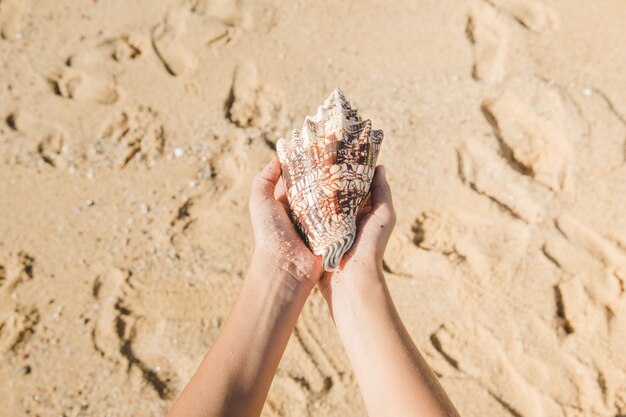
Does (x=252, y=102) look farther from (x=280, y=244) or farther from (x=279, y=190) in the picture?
(x=280, y=244)

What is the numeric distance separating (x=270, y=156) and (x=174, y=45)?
47.4 inches

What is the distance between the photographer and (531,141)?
3184 mm

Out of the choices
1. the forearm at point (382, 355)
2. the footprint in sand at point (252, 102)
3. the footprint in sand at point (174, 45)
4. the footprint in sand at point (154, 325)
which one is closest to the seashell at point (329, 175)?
the forearm at point (382, 355)

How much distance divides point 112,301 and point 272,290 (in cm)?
116

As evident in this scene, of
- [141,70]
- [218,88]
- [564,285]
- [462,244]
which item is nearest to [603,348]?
[564,285]

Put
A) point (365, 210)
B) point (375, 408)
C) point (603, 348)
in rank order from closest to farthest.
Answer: point (375, 408), point (365, 210), point (603, 348)

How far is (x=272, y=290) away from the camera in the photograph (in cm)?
206

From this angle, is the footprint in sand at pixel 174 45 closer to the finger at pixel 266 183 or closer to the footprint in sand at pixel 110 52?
the footprint in sand at pixel 110 52

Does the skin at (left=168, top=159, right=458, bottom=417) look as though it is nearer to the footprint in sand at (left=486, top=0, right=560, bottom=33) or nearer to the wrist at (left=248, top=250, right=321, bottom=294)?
the wrist at (left=248, top=250, right=321, bottom=294)

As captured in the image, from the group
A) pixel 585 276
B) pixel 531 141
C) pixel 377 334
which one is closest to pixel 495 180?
pixel 531 141

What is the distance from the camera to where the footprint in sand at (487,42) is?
3449 mm

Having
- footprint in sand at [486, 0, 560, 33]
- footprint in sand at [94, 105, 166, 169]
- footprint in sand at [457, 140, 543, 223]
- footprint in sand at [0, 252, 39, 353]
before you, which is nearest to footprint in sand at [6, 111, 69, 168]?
footprint in sand at [94, 105, 166, 169]

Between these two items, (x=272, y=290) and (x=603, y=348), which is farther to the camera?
(x=603, y=348)

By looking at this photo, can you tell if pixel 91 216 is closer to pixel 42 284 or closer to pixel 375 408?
pixel 42 284
